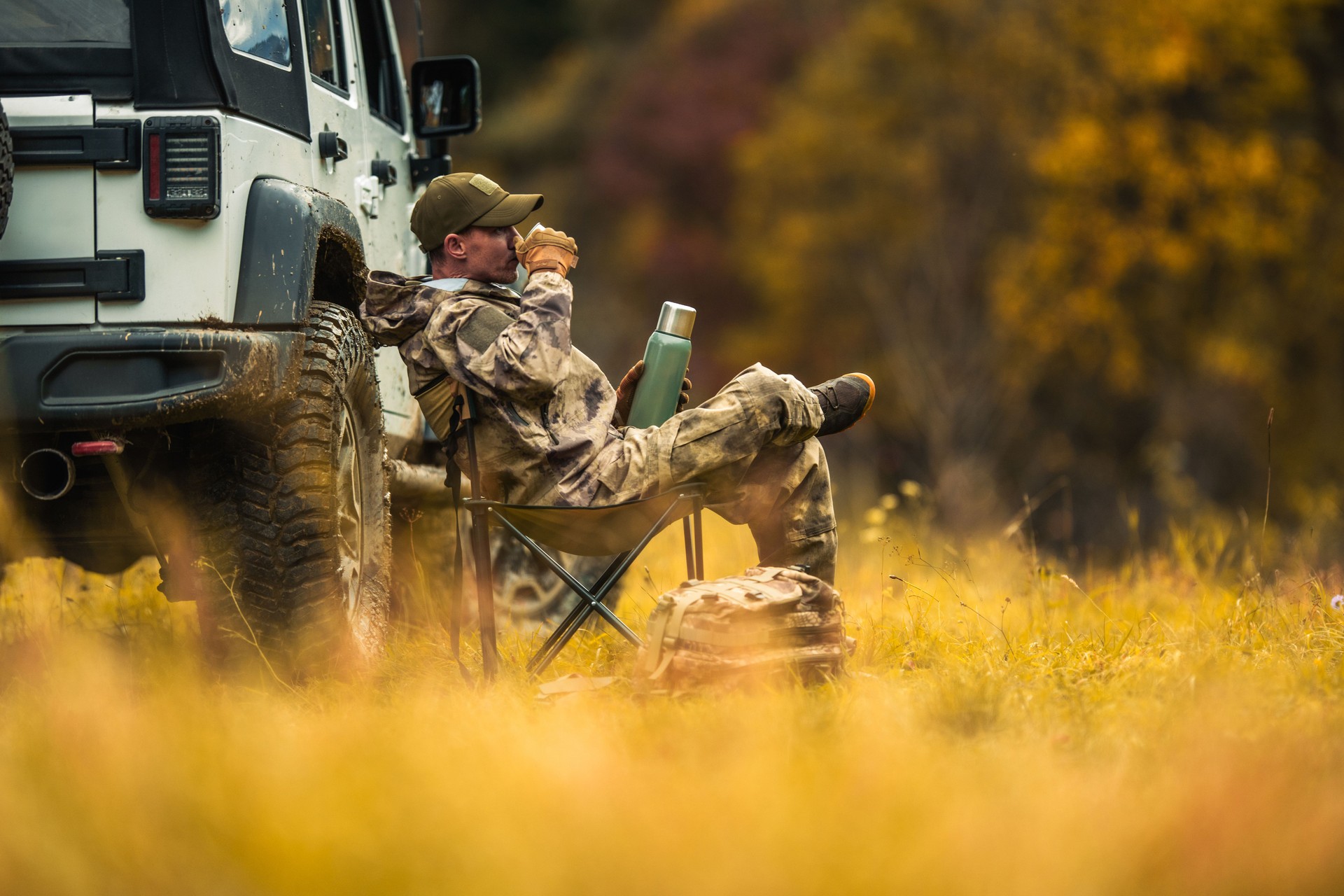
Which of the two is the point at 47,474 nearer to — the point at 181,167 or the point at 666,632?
the point at 181,167

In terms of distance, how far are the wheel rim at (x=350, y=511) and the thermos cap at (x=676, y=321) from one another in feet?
2.96

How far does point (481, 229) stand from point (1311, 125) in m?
14.8

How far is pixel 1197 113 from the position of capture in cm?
1614

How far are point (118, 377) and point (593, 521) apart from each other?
1.14m

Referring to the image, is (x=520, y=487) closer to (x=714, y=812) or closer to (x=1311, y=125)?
(x=714, y=812)

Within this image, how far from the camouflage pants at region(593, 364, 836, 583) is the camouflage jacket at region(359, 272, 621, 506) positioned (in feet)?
0.29

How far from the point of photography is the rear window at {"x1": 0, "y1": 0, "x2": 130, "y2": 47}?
337cm

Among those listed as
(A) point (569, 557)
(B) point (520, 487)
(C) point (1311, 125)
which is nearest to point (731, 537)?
(A) point (569, 557)

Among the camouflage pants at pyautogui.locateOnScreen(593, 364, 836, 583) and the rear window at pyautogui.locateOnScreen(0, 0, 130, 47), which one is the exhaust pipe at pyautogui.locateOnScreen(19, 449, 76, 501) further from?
the camouflage pants at pyautogui.locateOnScreen(593, 364, 836, 583)

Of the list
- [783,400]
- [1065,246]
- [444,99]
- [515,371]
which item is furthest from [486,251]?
[1065,246]

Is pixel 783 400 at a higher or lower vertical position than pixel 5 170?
lower

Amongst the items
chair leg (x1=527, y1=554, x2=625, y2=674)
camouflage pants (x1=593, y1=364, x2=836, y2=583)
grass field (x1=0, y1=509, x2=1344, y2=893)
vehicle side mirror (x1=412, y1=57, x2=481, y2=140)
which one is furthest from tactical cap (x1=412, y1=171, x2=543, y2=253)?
vehicle side mirror (x1=412, y1=57, x2=481, y2=140)

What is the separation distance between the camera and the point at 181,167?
131 inches

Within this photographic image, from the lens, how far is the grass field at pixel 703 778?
2133 mm
